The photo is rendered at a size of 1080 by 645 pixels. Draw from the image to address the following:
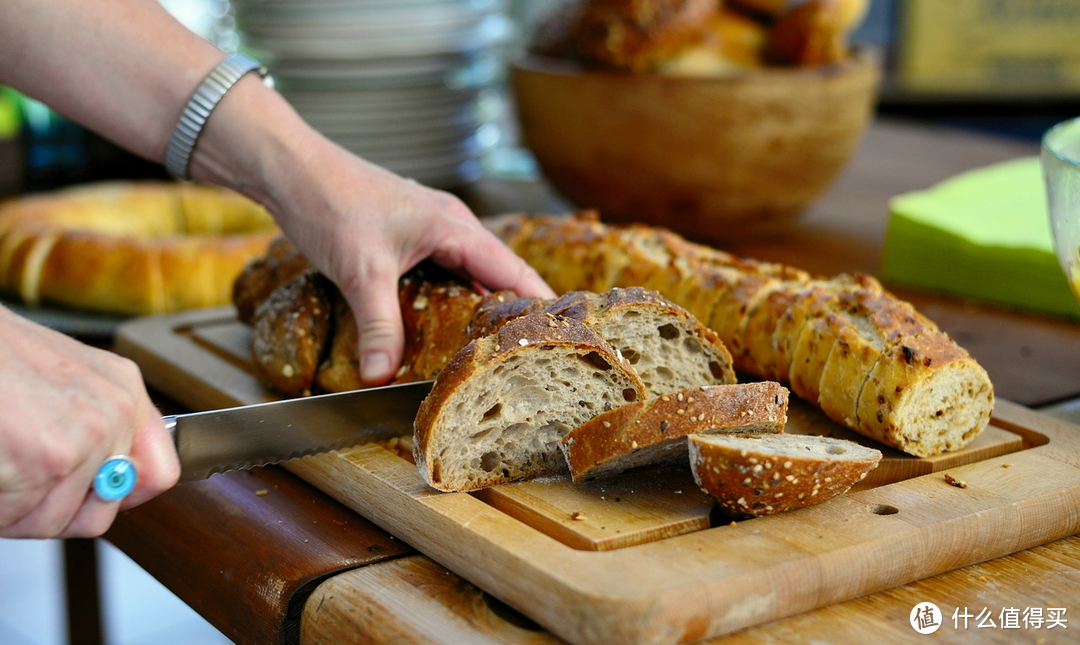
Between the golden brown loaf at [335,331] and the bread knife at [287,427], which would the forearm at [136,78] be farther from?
the bread knife at [287,427]

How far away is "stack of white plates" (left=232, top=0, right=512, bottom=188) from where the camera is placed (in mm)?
3275

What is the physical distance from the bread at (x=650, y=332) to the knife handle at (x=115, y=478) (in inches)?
25.5

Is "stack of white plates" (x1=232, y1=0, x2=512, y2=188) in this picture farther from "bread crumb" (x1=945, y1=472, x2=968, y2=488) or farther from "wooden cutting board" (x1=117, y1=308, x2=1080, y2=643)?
"bread crumb" (x1=945, y1=472, x2=968, y2=488)

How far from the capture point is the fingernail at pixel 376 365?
6.39ft

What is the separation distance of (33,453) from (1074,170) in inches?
61.1

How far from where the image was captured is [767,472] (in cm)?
146

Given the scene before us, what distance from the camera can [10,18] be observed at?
1.96 m

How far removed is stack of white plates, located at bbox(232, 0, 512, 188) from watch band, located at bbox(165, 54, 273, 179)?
1.24 meters

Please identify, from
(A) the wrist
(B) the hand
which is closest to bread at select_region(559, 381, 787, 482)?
(B) the hand

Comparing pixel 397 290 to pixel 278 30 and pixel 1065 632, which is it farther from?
pixel 278 30

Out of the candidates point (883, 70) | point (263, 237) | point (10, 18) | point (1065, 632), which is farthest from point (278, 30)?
point (883, 70)

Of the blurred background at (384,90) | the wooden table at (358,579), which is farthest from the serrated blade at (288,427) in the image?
the blurred background at (384,90)

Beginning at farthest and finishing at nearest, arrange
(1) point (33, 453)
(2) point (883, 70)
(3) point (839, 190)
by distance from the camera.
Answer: (2) point (883, 70) → (3) point (839, 190) → (1) point (33, 453)

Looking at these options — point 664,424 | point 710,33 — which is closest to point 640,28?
point 710,33
